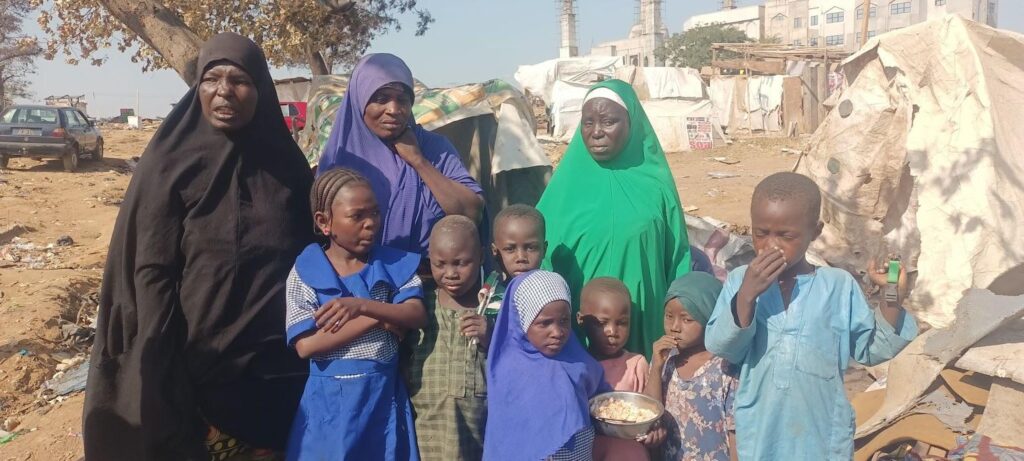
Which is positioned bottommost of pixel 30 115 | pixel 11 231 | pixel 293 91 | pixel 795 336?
pixel 11 231

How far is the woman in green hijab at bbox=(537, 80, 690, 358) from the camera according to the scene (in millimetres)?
2816

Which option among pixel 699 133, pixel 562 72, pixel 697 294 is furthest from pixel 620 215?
pixel 562 72

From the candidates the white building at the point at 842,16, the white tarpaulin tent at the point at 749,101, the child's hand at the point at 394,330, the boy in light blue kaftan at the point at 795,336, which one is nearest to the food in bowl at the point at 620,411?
the boy in light blue kaftan at the point at 795,336

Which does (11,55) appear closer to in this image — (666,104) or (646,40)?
(666,104)

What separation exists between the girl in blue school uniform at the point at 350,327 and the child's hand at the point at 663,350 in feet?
2.79

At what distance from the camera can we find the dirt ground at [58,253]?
16.0 feet

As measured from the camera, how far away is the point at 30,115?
15.5 m

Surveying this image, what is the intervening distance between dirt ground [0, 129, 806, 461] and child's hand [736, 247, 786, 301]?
13.6ft

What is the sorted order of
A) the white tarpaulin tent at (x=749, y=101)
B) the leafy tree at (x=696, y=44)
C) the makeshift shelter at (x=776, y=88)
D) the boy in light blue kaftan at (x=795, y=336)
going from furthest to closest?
the leafy tree at (x=696, y=44) → the white tarpaulin tent at (x=749, y=101) → the makeshift shelter at (x=776, y=88) → the boy in light blue kaftan at (x=795, y=336)

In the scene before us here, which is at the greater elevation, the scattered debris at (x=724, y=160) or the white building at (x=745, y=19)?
the white building at (x=745, y=19)

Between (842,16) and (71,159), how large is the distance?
169 feet

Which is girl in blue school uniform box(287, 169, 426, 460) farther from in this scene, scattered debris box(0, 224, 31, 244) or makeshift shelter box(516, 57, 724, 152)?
makeshift shelter box(516, 57, 724, 152)

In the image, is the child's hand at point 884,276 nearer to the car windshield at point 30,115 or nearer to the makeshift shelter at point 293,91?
the makeshift shelter at point 293,91

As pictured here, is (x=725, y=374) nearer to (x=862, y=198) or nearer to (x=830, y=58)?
(x=862, y=198)
